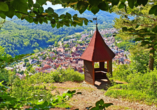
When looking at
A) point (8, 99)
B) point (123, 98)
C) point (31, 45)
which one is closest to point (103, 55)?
point (123, 98)

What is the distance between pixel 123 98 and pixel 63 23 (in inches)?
179

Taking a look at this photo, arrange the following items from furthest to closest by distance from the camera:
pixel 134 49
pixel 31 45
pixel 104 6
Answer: pixel 31 45 → pixel 134 49 → pixel 104 6

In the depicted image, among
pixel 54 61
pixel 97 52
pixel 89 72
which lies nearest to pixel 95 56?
pixel 97 52

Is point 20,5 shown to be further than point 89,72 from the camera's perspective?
No

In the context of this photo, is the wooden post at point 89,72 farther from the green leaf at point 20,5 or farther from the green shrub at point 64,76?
the green leaf at point 20,5

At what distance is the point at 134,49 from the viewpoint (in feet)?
26.4

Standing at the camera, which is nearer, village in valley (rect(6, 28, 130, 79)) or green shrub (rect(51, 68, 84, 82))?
village in valley (rect(6, 28, 130, 79))

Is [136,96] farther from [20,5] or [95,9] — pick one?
[20,5]

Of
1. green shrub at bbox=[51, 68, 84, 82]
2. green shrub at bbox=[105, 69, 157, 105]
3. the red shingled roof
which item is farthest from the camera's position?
green shrub at bbox=[51, 68, 84, 82]

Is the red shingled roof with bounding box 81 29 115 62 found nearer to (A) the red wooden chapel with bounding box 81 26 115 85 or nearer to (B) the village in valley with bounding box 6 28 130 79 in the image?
(A) the red wooden chapel with bounding box 81 26 115 85

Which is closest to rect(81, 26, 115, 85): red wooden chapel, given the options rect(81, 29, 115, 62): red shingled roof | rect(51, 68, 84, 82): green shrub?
rect(81, 29, 115, 62): red shingled roof

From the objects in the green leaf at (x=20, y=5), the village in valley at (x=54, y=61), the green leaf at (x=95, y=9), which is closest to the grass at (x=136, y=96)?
the village in valley at (x=54, y=61)

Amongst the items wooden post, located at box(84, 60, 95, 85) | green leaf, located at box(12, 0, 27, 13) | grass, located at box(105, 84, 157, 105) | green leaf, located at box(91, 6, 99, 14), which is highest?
green leaf, located at box(91, 6, 99, 14)

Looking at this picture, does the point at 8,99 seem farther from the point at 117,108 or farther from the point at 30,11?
the point at 117,108
